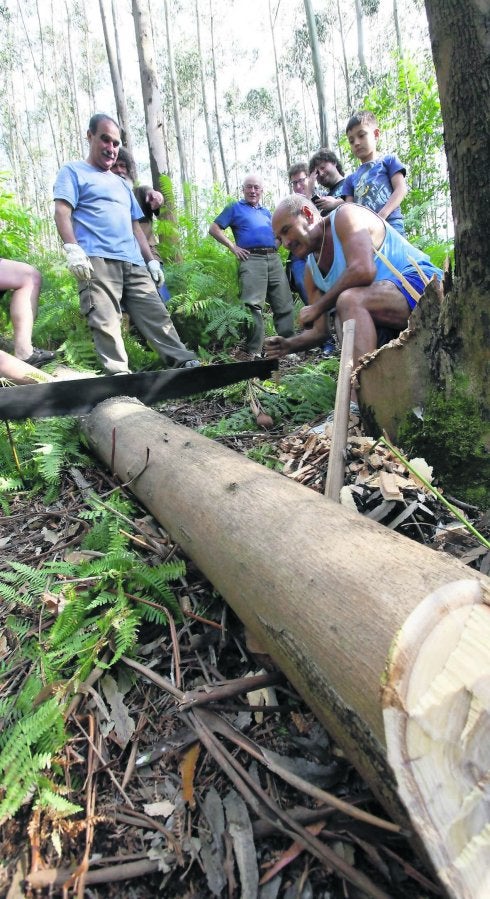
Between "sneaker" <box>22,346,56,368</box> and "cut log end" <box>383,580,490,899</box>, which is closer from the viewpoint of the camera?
"cut log end" <box>383,580,490,899</box>

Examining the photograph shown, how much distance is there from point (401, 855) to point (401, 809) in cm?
19

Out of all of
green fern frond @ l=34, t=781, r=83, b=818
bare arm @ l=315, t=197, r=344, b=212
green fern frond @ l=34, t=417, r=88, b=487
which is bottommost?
green fern frond @ l=34, t=781, r=83, b=818

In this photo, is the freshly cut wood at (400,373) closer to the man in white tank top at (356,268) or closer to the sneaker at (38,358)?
the man in white tank top at (356,268)

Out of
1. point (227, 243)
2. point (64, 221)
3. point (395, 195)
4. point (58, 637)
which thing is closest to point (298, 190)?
point (227, 243)

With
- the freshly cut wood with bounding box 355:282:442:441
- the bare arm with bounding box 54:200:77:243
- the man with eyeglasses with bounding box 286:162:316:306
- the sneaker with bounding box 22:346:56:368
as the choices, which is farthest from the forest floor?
the man with eyeglasses with bounding box 286:162:316:306

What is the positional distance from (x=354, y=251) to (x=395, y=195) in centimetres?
213

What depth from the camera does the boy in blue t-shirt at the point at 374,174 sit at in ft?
14.9

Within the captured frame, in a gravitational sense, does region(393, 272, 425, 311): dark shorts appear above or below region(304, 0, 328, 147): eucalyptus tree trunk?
below

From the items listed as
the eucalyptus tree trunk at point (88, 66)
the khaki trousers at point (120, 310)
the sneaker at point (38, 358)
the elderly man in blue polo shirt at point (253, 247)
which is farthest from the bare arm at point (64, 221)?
the eucalyptus tree trunk at point (88, 66)

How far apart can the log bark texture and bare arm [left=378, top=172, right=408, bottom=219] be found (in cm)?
360

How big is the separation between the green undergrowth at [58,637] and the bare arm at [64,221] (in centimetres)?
281

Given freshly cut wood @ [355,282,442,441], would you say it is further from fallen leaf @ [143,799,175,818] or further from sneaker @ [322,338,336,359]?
sneaker @ [322,338,336,359]

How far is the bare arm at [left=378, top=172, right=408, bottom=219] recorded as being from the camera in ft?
14.5

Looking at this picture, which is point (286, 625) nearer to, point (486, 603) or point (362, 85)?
point (486, 603)
